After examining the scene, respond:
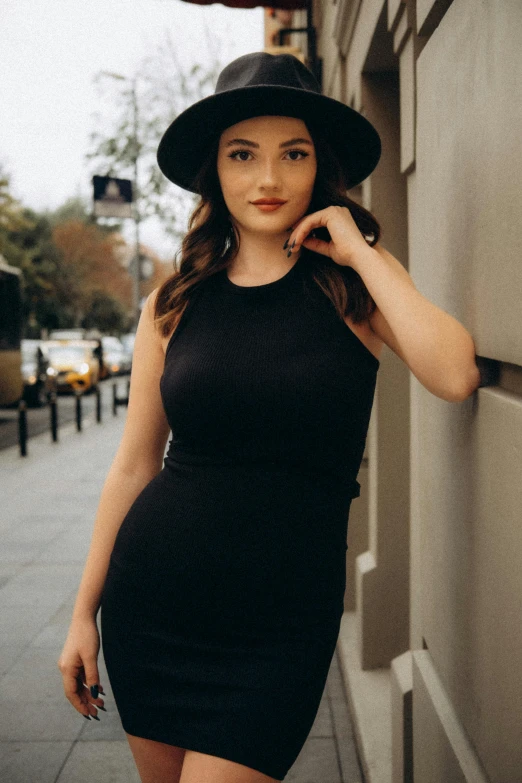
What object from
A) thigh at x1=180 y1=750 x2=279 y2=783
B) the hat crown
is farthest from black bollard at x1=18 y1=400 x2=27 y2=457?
thigh at x1=180 y1=750 x2=279 y2=783

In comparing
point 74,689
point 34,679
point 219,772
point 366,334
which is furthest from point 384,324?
point 34,679

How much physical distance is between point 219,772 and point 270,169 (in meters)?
1.26

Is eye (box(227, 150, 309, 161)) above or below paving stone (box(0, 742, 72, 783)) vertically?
above

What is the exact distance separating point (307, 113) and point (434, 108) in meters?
0.37

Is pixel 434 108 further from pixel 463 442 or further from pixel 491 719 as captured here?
pixel 491 719

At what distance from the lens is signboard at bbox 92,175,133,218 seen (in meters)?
15.2

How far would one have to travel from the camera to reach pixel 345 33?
4.61 meters

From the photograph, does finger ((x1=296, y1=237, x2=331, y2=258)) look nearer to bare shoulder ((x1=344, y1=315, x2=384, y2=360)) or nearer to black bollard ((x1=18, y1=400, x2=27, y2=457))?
bare shoulder ((x1=344, y1=315, x2=384, y2=360))

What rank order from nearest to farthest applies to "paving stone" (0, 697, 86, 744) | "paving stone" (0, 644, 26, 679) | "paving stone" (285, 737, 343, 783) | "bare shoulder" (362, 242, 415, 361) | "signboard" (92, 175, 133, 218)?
"bare shoulder" (362, 242, 415, 361), "paving stone" (285, 737, 343, 783), "paving stone" (0, 697, 86, 744), "paving stone" (0, 644, 26, 679), "signboard" (92, 175, 133, 218)

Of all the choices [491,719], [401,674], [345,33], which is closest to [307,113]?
[491,719]

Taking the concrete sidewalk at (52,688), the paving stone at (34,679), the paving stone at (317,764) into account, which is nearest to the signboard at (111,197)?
the concrete sidewalk at (52,688)

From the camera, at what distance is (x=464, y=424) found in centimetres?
191

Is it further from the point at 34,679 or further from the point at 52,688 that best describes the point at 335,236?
the point at 34,679

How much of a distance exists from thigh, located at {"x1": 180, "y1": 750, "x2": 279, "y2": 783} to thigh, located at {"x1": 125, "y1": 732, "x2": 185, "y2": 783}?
0.46 ft
